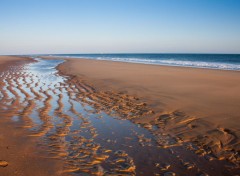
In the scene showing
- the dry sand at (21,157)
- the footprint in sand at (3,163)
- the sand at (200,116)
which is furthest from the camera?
the sand at (200,116)

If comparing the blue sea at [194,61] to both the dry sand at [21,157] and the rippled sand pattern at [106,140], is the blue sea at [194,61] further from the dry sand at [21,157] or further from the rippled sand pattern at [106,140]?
the dry sand at [21,157]

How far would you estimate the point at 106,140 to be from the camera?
4375mm

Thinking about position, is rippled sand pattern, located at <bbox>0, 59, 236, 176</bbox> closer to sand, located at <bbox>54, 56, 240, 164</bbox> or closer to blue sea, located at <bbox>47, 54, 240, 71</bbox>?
sand, located at <bbox>54, 56, 240, 164</bbox>

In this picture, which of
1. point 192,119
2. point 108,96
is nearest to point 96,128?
point 192,119

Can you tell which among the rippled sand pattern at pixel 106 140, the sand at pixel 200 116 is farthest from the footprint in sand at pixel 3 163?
the sand at pixel 200 116

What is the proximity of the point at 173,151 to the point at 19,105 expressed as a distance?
199 inches

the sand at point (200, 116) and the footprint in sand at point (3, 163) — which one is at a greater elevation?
the sand at point (200, 116)

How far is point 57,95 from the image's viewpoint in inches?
343

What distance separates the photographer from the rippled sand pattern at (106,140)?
3338 mm

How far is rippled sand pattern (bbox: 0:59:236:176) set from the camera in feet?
11.0

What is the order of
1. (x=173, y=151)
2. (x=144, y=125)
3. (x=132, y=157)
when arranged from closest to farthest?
(x=132, y=157) → (x=173, y=151) → (x=144, y=125)

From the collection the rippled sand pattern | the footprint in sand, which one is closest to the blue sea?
the rippled sand pattern

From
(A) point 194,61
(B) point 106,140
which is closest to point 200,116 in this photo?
(B) point 106,140

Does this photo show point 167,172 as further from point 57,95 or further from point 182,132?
point 57,95
